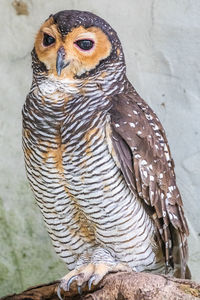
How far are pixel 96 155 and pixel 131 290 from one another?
59cm

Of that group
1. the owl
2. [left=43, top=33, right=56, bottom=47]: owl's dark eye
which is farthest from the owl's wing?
[left=43, top=33, right=56, bottom=47]: owl's dark eye

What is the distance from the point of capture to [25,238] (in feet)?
12.6

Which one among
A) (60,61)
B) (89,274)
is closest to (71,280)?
(89,274)

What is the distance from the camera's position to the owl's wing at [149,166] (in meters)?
2.84

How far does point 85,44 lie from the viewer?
9.27 feet

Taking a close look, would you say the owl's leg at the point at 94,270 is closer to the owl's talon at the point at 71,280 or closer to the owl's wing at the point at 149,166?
the owl's talon at the point at 71,280

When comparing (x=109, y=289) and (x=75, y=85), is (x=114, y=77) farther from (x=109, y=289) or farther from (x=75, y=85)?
(x=109, y=289)

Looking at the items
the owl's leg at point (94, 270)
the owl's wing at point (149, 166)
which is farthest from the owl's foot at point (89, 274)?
the owl's wing at point (149, 166)

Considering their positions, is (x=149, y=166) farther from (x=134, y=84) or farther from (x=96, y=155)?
(x=134, y=84)

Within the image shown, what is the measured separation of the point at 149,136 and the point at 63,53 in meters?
0.51

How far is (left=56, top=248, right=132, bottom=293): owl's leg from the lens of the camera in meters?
2.76

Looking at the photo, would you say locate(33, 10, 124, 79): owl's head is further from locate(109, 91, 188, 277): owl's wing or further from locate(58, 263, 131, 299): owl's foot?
locate(58, 263, 131, 299): owl's foot

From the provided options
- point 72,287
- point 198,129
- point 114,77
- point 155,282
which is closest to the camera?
→ point 155,282

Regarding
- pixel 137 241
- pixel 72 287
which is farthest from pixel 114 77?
pixel 72 287
